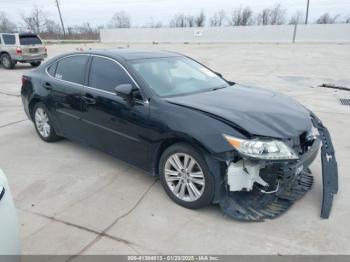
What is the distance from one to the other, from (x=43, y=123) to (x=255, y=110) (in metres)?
3.57

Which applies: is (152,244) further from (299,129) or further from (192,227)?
(299,129)

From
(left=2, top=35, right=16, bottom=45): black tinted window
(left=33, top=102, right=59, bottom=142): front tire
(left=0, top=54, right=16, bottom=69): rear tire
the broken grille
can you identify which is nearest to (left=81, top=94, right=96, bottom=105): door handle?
(left=33, top=102, right=59, bottom=142): front tire

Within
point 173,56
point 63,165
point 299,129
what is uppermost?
point 173,56

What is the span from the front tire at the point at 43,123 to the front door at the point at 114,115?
114cm

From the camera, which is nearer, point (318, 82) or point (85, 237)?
point (85, 237)

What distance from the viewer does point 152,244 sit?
2863 millimetres

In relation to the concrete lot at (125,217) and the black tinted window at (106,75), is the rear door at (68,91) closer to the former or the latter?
the black tinted window at (106,75)

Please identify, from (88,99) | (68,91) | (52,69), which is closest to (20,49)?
(52,69)

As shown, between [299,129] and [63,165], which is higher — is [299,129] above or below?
above

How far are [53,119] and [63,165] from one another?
2.85 feet

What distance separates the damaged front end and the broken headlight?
4cm

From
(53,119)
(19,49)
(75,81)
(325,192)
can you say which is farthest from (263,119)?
(19,49)

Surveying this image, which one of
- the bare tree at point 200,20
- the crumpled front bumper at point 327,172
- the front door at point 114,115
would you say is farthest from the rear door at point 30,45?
the bare tree at point 200,20

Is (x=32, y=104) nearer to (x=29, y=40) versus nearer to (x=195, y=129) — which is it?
(x=195, y=129)
